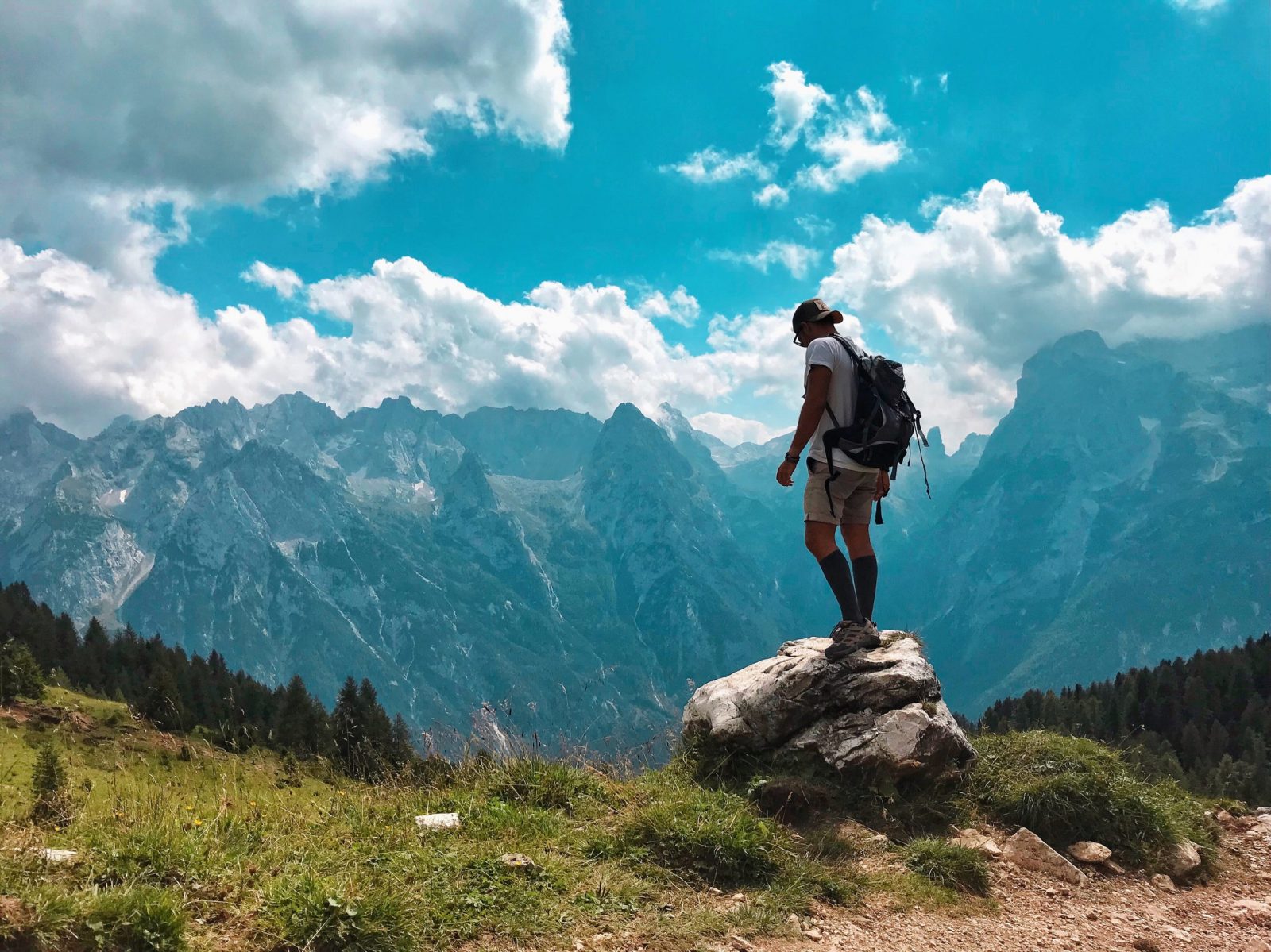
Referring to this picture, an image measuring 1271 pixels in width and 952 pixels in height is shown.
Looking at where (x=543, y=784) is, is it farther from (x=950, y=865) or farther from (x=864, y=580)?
(x=864, y=580)

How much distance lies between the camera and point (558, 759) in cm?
881

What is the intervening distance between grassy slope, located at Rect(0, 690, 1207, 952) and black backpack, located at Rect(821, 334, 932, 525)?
4115 millimetres

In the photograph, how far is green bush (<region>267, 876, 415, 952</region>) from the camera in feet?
15.1

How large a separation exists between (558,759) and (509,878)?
10.1ft

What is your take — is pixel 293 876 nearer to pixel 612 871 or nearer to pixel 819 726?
pixel 612 871

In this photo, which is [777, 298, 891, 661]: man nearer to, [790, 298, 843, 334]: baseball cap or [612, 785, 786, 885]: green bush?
[790, 298, 843, 334]: baseball cap

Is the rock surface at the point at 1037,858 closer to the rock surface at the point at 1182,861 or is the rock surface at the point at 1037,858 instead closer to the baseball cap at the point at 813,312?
the rock surface at the point at 1182,861

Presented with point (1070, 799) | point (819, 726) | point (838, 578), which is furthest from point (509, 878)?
point (1070, 799)

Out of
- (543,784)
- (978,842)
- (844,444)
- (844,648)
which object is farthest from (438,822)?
(844,444)

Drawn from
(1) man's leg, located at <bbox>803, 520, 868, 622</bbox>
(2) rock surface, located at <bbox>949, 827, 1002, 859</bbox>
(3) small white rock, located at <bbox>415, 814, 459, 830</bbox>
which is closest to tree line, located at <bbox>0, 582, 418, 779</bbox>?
(3) small white rock, located at <bbox>415, 814, 459, 830</bbox>

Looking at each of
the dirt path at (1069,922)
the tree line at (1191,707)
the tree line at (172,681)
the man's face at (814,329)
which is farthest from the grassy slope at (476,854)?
the tree line at (1191,707)

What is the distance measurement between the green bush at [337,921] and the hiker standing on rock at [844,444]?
583cm

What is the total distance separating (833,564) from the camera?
908 centimetres

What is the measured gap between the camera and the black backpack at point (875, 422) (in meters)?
8.69
